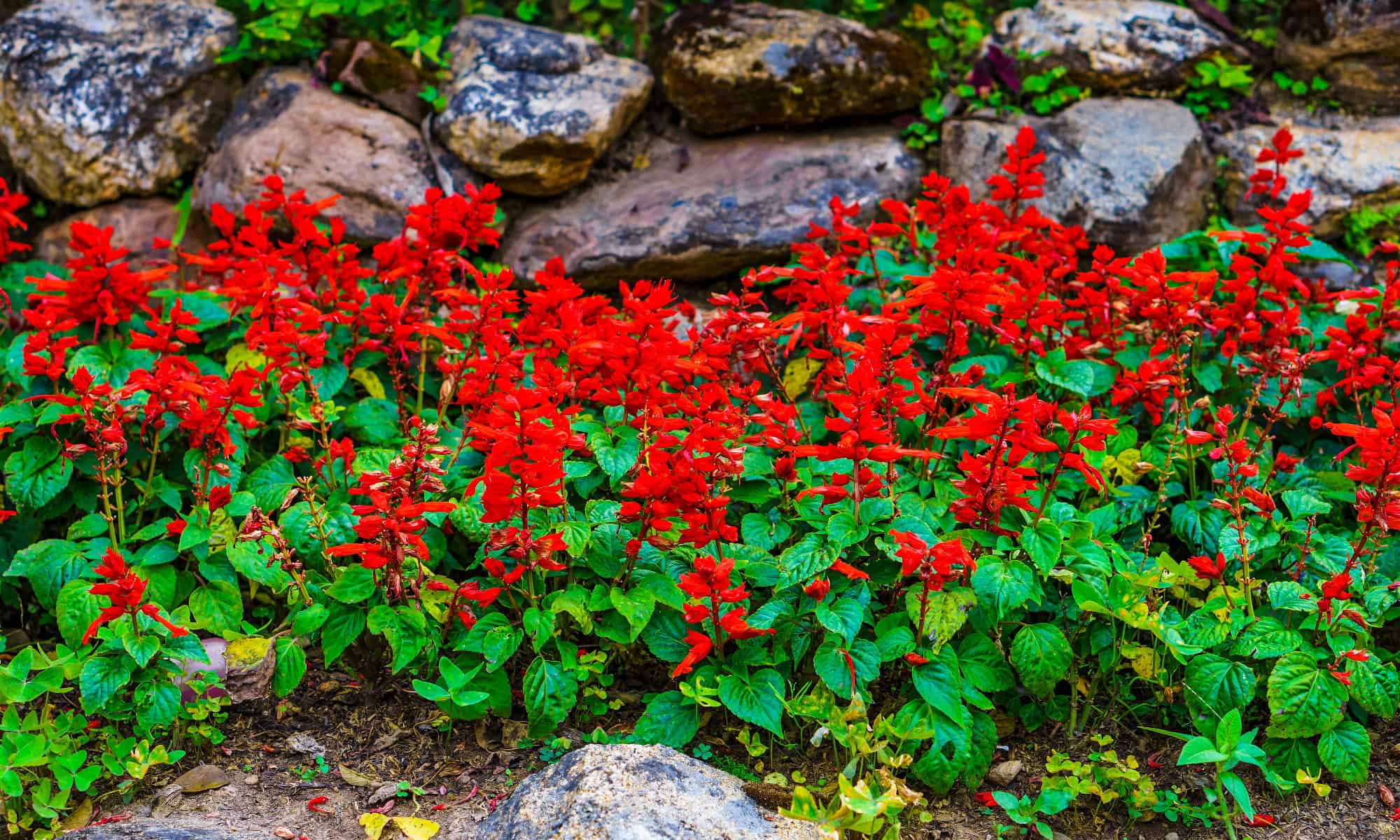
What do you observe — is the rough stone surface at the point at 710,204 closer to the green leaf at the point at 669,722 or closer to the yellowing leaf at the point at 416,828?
the green leaf at the point at 669,722

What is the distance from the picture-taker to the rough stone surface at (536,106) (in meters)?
5.00

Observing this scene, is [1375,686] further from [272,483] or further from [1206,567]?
[272,483]

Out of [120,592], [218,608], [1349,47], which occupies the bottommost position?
[218,608]

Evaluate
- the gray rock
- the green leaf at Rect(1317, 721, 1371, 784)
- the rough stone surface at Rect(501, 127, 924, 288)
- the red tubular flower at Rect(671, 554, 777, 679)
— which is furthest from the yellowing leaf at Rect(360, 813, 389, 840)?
the rough stone surface at Rect(501, 127, 924, 288)

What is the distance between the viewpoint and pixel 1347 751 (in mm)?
2693

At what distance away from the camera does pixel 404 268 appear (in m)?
3.66

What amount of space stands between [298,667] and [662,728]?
936 mm

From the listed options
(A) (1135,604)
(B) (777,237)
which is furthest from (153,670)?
(B) (777,237)

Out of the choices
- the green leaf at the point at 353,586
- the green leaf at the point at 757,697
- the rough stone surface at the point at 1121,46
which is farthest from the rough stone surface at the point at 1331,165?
the green leaf at the point at 353,586

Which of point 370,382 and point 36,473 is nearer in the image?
point 36,473

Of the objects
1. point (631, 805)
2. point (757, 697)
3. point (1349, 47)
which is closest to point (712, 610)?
point (757, 697)

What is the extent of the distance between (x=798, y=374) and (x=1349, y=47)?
3.25m

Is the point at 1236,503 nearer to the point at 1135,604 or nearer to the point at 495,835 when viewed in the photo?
the point at 1135,604

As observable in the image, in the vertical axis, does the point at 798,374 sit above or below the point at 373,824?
above
